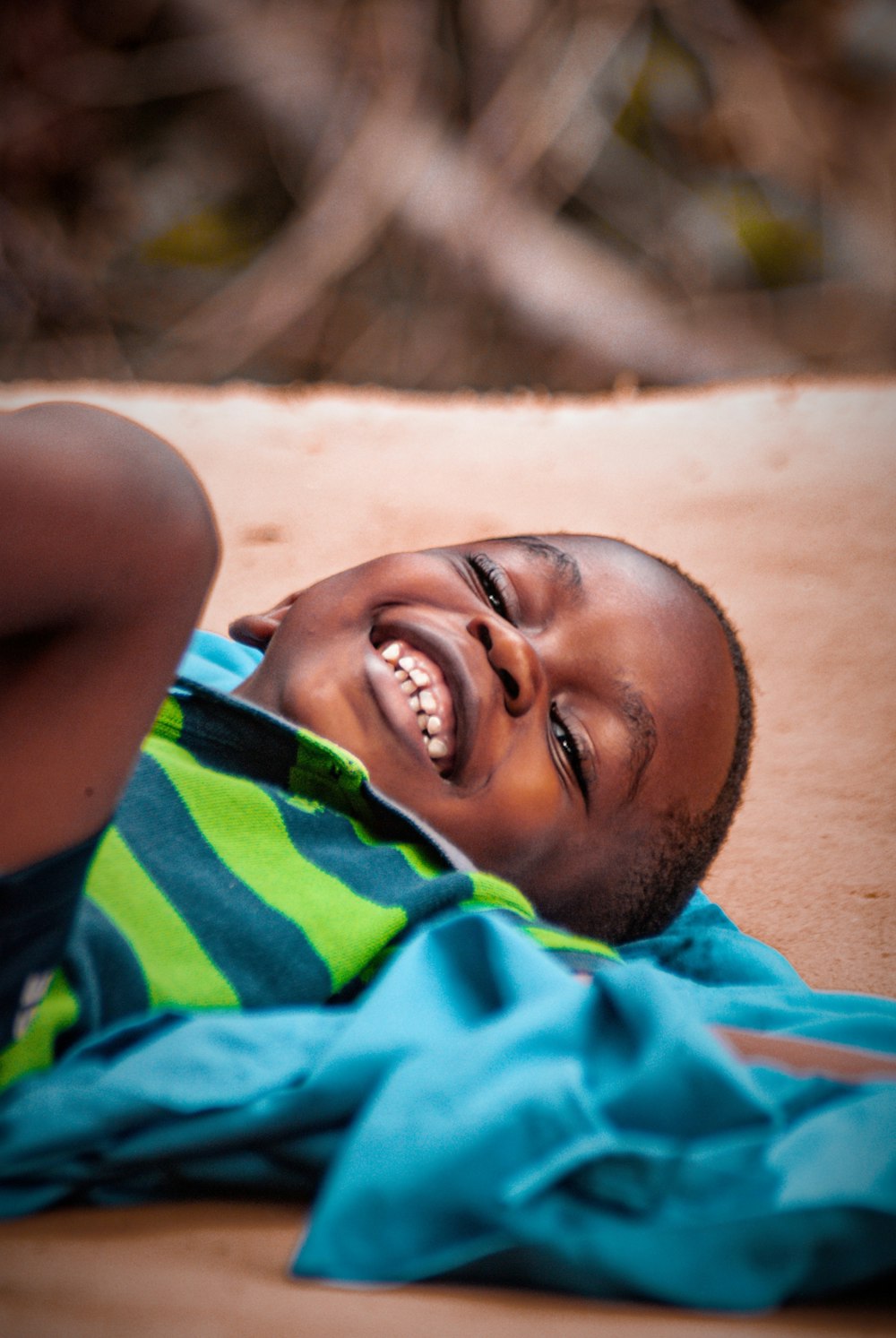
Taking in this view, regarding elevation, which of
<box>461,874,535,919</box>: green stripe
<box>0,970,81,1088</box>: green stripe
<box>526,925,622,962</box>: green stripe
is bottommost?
<box>526,925,622,962</box>: green stripe

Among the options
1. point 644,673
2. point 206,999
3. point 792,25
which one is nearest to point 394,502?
point 644,673

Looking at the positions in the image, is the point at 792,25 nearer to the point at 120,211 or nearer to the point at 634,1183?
Answer: the point at 120,211

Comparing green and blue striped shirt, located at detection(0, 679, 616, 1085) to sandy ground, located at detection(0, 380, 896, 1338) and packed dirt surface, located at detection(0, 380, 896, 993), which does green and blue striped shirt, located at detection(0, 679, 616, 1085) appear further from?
packed dirt surface, located at detection(0, 380, 896, 993)

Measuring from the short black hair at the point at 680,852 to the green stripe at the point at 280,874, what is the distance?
15.0 inches

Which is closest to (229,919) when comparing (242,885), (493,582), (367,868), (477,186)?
(242,885)

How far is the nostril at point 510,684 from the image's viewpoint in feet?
3.64

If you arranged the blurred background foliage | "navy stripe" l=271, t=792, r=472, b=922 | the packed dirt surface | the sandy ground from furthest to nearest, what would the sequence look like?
the blurred background foliage → the packed dirt surface → "navy stripe" l=271, t=792, r=472, b=922 → the sandy ground

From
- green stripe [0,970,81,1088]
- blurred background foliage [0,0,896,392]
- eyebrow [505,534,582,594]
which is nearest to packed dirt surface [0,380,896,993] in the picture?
eyebrow [505,534,582,594]

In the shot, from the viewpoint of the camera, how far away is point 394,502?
2.05 meters

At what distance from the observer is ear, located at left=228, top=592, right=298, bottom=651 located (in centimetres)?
139

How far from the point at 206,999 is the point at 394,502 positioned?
1343 millimetres

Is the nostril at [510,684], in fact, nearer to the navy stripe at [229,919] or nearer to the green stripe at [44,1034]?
the navy stripe at [229,919]

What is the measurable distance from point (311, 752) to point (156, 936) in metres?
0.23

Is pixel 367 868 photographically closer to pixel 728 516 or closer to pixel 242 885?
pixel 242 885
